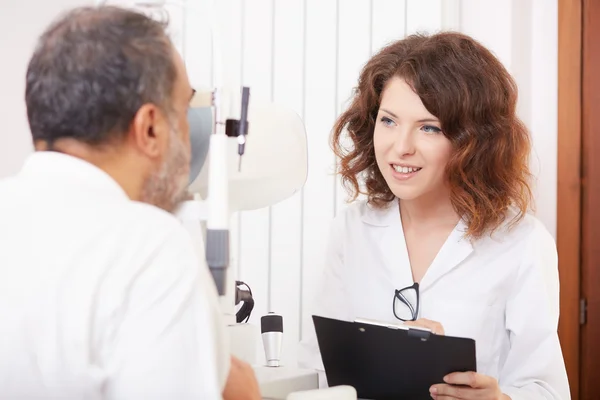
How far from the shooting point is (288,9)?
2426 mm

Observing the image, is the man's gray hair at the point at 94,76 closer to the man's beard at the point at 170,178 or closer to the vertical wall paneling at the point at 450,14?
the man's beard at the point at 170,178

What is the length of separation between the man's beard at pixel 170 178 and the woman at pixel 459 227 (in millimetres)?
767

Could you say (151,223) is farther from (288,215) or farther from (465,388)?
(288,215)

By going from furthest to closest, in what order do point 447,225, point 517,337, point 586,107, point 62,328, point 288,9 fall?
point 288,9 → point 586,107 → point 447,225 → point 517,337 → point 62,328

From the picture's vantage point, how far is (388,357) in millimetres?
1354

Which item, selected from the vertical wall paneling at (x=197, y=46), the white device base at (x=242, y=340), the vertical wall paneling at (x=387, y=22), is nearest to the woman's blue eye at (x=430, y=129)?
the white device base at (x=242, y=340)

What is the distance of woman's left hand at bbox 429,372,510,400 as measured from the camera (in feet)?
4.44

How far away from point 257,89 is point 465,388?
1.32 m

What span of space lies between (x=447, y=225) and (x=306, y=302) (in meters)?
0.77

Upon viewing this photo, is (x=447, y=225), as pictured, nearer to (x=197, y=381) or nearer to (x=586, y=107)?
(x=586, y=107)

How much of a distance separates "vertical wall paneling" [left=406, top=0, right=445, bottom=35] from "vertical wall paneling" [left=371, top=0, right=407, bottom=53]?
2cm

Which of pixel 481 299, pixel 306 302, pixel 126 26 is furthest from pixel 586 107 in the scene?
pixel 126 26

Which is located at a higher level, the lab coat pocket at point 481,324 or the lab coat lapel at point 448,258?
the lab coat lapel at point 448,258

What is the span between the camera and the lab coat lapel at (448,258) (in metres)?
1.71
